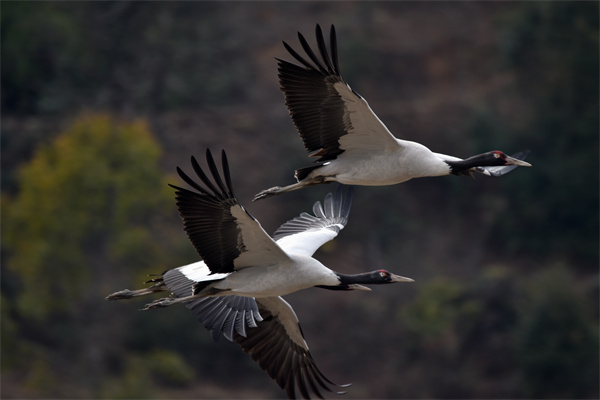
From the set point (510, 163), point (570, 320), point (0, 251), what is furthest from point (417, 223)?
point (510, 163)

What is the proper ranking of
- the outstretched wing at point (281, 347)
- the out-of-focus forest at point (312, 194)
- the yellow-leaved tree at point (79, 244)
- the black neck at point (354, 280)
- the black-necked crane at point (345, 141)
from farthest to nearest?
the out-of-focus forest at point (312, 194)
the yellow-leaved tree at point (79, 244)
the outstretched wing at point (281, 347)
the black neck at point (354, 280)
the black-necked crane at point (345, 141)

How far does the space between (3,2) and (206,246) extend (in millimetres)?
31851

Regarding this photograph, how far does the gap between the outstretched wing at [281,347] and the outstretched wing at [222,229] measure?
4.49ft

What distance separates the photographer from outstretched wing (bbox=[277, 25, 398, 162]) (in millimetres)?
12336

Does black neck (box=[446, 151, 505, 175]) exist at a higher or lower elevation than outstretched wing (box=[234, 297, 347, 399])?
higher

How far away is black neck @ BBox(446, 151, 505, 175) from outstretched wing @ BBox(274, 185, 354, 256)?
73.4 inches

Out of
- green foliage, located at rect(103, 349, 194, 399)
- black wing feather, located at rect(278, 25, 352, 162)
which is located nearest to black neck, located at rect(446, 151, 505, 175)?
black wing feather, located at rect(278, 25, 352, 162)

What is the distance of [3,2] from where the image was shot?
4150cm

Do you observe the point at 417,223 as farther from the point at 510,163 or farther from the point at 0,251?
the point at 510,163

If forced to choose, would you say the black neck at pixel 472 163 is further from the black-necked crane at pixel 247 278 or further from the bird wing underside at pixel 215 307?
the bird wing underside at pixel 215 307

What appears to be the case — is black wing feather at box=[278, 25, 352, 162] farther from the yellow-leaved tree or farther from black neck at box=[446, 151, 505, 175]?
the yellow-leaved tree

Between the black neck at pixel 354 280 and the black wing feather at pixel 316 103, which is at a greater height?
the black wing feather at pixel 316 103

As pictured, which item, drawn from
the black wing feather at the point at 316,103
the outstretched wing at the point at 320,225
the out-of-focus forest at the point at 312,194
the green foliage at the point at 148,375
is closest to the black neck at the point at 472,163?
the black wing feather at the point at 316,103

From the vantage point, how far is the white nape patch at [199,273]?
40.3 ft
